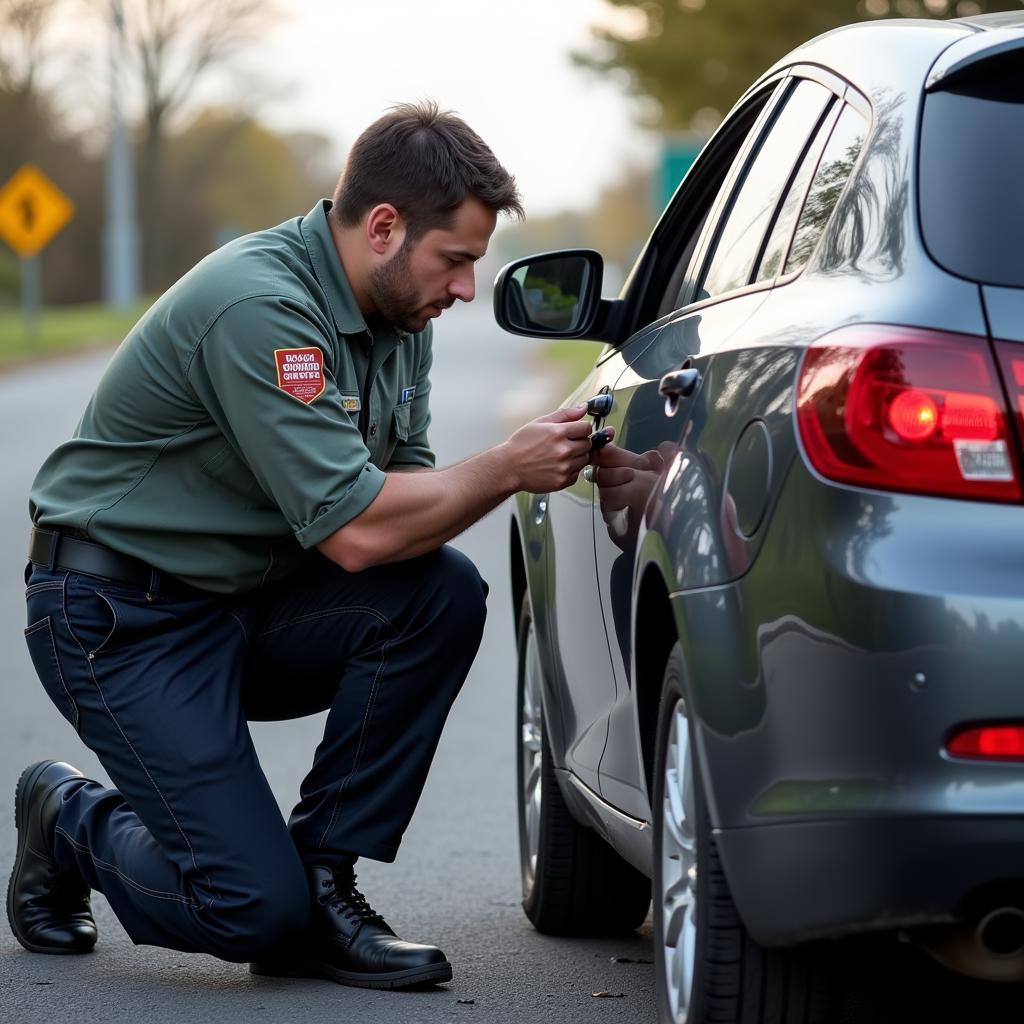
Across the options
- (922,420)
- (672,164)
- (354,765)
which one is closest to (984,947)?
(922,420)

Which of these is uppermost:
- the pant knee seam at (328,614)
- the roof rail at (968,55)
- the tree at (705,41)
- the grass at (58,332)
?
the tree at (705,41)

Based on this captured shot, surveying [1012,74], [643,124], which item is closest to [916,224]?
[1012,74]

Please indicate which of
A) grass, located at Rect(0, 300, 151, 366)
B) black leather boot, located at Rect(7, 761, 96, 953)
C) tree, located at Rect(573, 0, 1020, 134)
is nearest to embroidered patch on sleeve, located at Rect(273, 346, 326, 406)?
black leather boot, located at Rect(7, 761, 96, 953)

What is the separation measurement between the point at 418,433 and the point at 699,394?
1.71m

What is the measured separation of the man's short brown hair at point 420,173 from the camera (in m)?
3.96

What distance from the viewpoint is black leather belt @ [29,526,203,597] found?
397 cm

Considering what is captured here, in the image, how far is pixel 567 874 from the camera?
416 cm

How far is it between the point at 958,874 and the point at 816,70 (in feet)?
4.74

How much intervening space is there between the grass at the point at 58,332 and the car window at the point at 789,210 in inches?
1115

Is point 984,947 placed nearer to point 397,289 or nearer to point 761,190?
point 761,190

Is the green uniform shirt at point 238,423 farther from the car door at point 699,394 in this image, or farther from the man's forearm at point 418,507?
the car door at point 699,394

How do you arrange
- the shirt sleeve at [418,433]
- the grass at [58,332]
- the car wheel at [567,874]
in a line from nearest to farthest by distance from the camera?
the car wheel at [567,874]
the shirt sleeve at [418,433]
the grass at [58,332]

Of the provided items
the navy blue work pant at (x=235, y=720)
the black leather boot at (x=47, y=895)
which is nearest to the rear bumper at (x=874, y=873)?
the navy blue work pant at (x=235, y=720)

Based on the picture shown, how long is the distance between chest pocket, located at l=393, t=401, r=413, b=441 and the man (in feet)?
0.15
